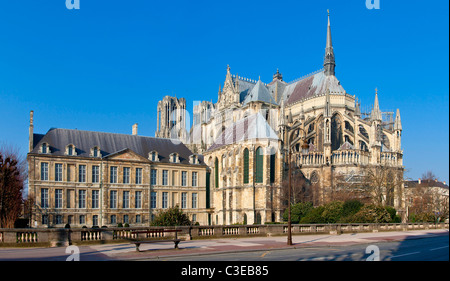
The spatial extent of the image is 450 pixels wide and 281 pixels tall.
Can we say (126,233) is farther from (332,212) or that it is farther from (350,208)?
(350,208)

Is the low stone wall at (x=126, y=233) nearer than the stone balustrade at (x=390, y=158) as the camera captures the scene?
Yes

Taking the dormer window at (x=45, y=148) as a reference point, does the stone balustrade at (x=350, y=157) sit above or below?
below

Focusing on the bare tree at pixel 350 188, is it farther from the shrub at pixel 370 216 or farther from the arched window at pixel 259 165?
the shrub at pixel 370 216

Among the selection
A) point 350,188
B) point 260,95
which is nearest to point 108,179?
point 350,188

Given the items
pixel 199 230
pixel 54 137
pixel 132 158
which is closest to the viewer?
pixel 199 230

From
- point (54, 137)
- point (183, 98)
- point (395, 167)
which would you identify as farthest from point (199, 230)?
point (183, 98)

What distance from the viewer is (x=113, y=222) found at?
4859 cm

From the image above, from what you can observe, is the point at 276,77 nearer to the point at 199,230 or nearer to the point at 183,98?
the point at 183,98

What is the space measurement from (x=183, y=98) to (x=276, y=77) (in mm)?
34347

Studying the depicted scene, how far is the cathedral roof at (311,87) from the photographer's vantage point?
79062 mm

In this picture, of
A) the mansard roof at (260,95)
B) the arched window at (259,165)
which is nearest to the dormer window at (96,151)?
the arched window at (259,165)

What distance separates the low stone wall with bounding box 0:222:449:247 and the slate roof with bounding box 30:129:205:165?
26691 millimetres

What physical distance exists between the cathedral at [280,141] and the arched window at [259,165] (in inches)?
5.1

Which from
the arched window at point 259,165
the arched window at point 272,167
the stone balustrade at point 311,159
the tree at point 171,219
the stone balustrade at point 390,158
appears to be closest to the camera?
the tree at point 171,219
